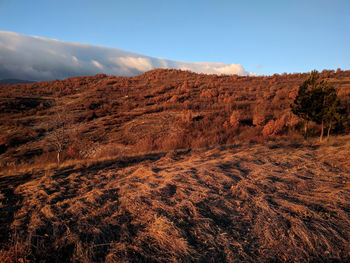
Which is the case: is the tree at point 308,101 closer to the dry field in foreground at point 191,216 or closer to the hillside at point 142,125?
the hillside at point 142,125

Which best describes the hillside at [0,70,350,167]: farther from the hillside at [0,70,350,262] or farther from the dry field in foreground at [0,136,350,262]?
the dry field in foreground at [0,136,350,262]

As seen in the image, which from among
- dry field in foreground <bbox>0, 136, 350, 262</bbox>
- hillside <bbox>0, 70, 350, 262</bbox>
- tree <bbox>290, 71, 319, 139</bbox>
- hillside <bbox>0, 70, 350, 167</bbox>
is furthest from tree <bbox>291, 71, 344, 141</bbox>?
dry field in foreground <bbox>0, 136, 350, 262</bbox>

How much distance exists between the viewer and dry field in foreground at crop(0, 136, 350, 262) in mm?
2219

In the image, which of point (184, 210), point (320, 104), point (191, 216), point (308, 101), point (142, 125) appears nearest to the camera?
point (191, 216)

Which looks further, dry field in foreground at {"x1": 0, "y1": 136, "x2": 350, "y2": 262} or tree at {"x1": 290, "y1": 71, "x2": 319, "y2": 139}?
tree at {"x1": 290, "y1": 71, "x2": 319, "y2": 139}

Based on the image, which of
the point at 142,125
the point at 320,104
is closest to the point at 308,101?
the point at 320,104

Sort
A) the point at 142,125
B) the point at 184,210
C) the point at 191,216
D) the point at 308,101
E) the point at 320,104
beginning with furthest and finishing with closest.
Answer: the point at 142,125 < the point at 308,101 < the point at 320,104 < the point at 184,210 < the point at 191,216

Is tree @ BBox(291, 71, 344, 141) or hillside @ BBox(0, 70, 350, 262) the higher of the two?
tree @ BBox(291, 71, 344, 141)

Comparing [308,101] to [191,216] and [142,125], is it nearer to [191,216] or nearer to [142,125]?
[191,216]

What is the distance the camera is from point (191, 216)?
2877 millimetres

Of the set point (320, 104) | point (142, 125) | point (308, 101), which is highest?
point (308, 101)

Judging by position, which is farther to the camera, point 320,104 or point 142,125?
point 142,125

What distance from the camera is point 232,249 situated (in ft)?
7.25

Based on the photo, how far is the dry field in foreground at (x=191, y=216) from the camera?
2.22 meters
